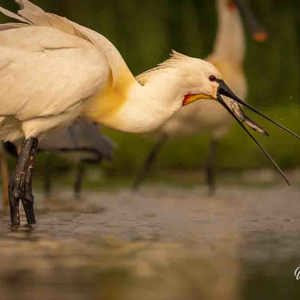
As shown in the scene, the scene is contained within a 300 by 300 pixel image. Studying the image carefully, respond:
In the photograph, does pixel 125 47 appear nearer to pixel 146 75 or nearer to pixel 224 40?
pixel 224 40

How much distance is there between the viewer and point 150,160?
1422cm

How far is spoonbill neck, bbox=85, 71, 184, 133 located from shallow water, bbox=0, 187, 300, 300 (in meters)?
0.61

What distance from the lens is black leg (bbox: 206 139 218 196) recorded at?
44.2 ft

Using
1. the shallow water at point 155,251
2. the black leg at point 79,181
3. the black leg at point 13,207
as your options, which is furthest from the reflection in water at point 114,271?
the black leg at point 79,181

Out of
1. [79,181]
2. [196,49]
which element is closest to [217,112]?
[79,181]

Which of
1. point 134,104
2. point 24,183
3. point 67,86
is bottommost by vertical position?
point 24,183

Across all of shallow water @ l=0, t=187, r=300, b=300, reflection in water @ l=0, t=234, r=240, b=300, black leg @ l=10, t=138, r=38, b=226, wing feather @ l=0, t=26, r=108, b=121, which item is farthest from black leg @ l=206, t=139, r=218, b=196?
reflection in water @ l=0, t=234, r=240, b=300

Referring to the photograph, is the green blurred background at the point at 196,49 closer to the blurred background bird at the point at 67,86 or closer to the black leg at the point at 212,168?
the black leg at the point at 212,168

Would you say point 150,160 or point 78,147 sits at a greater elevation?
point 78,147

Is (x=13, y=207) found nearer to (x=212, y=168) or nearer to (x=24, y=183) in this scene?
(x=24, y=183)

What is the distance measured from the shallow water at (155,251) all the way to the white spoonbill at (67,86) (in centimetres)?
58

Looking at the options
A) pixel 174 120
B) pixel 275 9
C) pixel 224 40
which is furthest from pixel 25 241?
pixel 275 9

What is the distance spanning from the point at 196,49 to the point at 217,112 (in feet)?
16.8

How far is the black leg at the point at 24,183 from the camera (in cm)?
998
